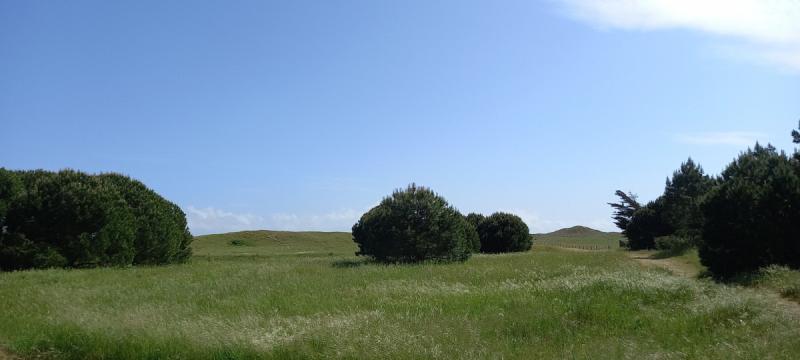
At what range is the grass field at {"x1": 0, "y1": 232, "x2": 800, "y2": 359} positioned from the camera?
28.9 ft

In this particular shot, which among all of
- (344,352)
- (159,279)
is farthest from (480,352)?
(159,279)

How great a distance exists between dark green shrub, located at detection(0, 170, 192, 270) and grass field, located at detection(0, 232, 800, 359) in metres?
9.31

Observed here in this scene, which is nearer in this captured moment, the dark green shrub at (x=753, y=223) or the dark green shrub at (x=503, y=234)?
the dark green shrub at (x=753, y=223)

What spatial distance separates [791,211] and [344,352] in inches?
711

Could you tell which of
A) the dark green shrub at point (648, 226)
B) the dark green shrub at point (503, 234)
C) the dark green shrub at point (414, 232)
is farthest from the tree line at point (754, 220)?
the dark green shrub at point (648, 226)

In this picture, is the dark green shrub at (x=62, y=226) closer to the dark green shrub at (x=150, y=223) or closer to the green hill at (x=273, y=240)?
the dark green shrub at (x=150, y=223)

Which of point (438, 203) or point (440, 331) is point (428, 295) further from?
point (438, 203)

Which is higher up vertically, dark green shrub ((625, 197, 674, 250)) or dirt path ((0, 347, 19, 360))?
dark green shrub ((625, 197, 674, 250))

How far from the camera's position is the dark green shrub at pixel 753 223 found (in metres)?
19.5

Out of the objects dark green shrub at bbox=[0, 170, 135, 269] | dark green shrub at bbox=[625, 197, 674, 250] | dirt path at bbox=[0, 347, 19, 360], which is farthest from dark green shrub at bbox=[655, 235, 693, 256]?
dirt path at bbox=[0, 347, 19, 360]

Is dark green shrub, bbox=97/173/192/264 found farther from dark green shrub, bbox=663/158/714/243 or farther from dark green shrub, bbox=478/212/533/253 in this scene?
dark green shrub, bbox=663/158/714/243

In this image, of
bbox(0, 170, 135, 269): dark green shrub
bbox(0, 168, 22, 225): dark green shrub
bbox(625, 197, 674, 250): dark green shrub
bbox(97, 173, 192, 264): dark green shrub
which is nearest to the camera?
bbox(0, 170, 135, 269): dark green shrub

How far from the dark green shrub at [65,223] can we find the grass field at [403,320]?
30.6ft

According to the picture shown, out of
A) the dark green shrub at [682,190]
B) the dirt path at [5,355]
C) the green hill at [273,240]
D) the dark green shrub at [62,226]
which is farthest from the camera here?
the green hill at [273,240]
